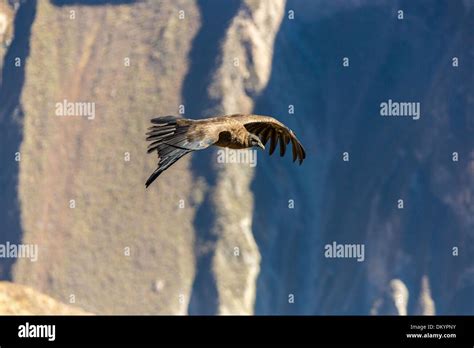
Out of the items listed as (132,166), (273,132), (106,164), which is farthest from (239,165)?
(273,132)

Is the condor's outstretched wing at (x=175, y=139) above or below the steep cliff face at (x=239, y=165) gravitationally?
below

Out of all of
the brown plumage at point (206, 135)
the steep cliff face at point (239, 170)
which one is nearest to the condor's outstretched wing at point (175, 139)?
the brown plumage at point (206, 135)

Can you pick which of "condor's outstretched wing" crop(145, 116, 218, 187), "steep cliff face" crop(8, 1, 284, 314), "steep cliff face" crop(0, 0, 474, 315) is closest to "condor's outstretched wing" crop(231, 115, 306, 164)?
"condor's outstretched wing" crop(145, 116, 218, 187)

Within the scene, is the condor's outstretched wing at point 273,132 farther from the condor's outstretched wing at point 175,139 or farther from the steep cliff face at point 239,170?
the steep cliff face at point 239,170

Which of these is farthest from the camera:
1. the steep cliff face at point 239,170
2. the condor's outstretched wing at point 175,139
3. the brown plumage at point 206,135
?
the steep cliff face at point 239,170

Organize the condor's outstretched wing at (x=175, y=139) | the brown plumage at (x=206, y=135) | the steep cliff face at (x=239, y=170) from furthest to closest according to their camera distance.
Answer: the steep cliff face at (x=239, y=170) < the brown plumage at (x=206, y=135) < the condor's outstretched wing at (x=175, y=139)

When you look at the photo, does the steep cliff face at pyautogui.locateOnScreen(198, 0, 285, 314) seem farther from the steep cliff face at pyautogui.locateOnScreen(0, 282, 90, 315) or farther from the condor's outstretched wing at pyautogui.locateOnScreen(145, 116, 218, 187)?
the condor's outstretched wing at pyautogui.locateOnScreen(145, 116, 218, 187)

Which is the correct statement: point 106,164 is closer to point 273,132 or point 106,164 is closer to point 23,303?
point 23,303
